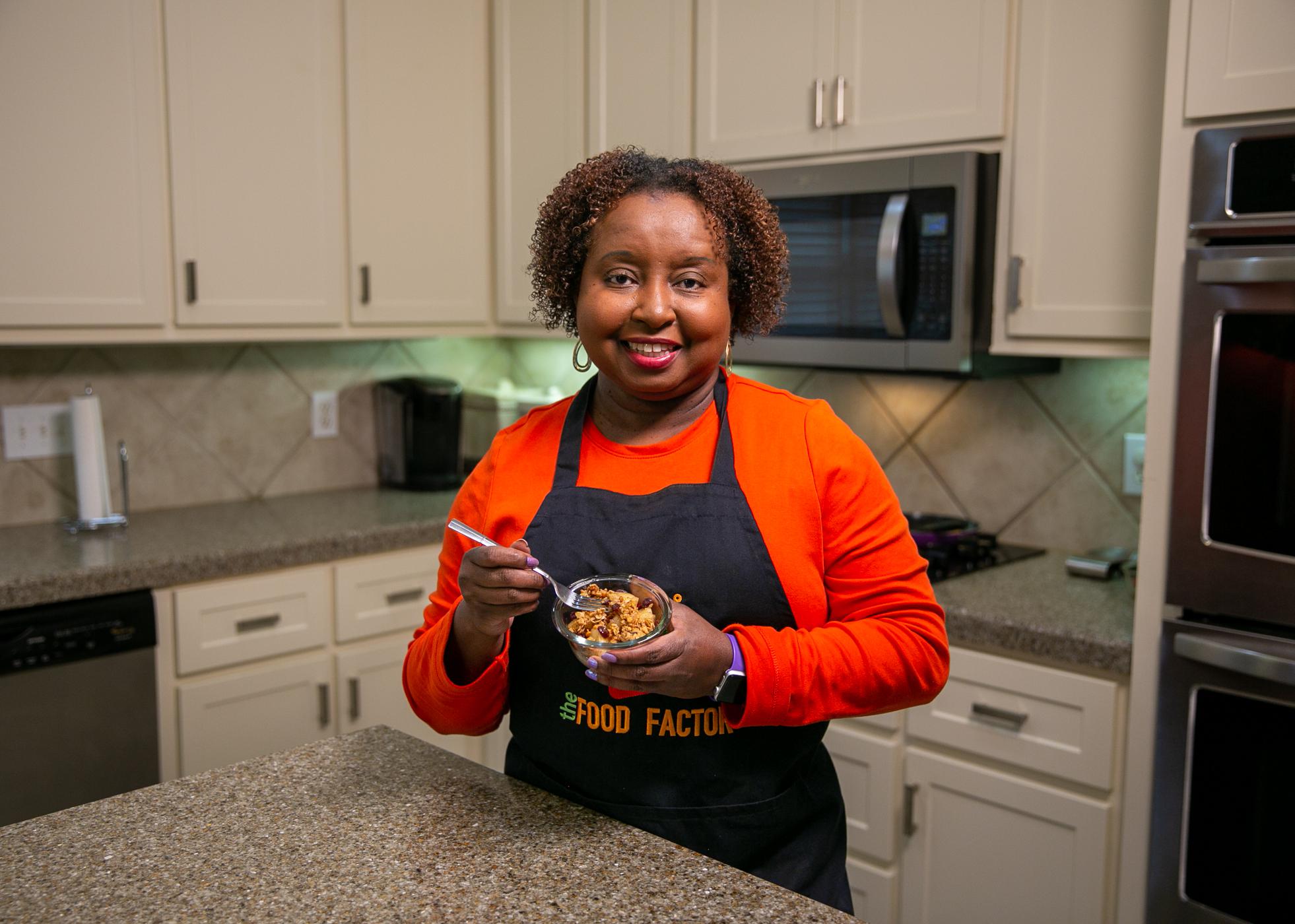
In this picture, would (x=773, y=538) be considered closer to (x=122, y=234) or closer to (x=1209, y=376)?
(x=1209, y=376)

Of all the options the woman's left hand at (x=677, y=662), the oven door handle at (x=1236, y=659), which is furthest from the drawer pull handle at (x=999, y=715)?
the woman's left hand at (x=677, y=662)

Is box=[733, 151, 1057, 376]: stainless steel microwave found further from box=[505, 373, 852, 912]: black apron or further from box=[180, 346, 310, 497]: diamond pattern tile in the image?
box=[180, 346, 310, 497]: diamond pattern tile

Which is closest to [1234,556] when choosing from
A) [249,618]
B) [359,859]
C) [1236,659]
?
[1236,659]

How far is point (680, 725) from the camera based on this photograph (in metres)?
1.11

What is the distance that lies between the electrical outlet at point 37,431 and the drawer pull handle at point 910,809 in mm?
1940

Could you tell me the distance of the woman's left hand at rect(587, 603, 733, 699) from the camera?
0.94 meters

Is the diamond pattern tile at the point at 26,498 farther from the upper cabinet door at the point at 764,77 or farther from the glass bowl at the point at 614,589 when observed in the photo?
the glass bowl at the point at 614,589

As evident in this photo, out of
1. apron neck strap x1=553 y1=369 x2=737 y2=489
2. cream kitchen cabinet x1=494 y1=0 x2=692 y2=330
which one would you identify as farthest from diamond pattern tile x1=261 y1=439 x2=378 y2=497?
apron neck strap x1=553 y1=369 x2=737 y2=489

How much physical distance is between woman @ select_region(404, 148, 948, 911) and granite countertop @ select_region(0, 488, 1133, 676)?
31.1 inches

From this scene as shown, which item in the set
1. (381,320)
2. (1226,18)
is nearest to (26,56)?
(381,320)

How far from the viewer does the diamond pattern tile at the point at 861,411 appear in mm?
2639

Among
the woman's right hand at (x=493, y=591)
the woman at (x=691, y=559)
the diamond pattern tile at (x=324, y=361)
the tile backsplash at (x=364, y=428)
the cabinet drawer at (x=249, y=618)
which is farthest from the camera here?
the diamond pattern tile at (x=324, y=361)

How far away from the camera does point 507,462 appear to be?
1.25m

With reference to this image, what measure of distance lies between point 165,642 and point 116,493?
0.61 m
